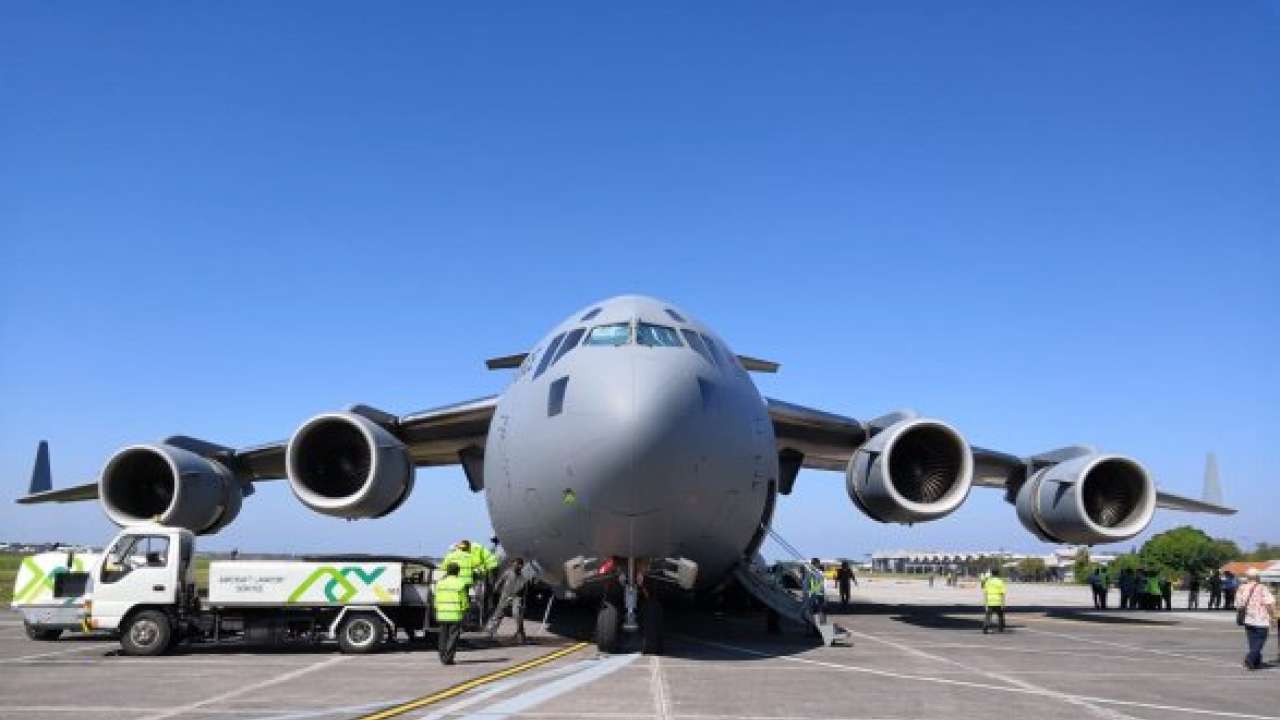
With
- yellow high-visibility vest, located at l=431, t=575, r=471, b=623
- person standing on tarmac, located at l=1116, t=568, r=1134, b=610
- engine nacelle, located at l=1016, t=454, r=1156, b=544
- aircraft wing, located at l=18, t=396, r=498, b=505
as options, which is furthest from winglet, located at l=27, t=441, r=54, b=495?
person standing on tarmac, located at l=1116, t=568, r=1134, b=610

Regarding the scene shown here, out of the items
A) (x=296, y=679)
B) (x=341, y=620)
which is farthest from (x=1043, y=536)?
(x=296, y=679)

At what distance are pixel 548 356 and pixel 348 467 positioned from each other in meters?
6.52

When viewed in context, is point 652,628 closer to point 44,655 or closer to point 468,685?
point 468,685

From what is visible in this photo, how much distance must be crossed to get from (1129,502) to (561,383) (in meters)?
11.6

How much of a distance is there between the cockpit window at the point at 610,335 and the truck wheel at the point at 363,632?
4.72 meters

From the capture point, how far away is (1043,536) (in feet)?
59.1

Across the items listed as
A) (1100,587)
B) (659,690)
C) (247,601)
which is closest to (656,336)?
(659,690)

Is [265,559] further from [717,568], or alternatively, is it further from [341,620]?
[717,568]

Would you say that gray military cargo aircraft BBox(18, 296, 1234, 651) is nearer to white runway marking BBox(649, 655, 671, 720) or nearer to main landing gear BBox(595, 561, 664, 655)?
main landing gear BBox(595, 561, 664, 655)

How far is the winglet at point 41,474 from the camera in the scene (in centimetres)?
2061

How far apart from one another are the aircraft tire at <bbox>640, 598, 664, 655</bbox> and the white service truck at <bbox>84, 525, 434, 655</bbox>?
3499mm

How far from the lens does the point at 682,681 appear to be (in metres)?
9.39

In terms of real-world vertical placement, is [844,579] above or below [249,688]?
above

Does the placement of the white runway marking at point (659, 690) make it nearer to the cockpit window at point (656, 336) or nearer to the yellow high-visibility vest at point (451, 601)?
the yellow high-visibility vest at point (451, 601)
